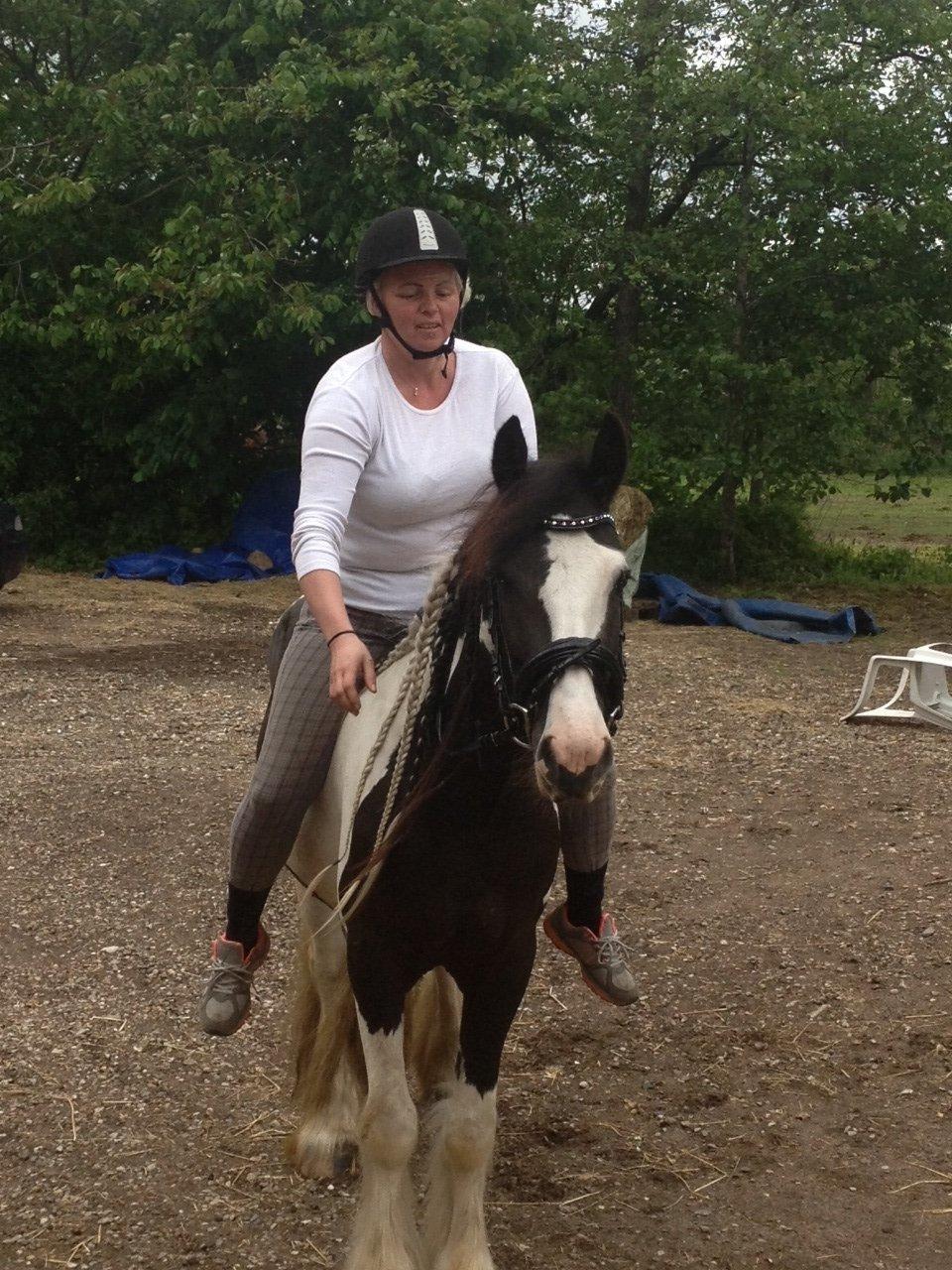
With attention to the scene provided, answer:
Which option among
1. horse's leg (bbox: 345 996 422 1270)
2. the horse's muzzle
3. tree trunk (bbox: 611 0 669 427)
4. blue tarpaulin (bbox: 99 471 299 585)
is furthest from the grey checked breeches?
blue tarpaulin (bbox: 99 471 299 585)

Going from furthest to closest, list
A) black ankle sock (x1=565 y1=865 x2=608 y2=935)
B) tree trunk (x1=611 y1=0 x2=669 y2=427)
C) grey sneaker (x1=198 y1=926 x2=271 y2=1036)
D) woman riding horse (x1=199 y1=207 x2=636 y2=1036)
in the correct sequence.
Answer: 1. tree trunk (x1=611 y1=0 x2=669 y2=427)
2. grey sneaker (x1=198 y1=926 x2=271 y2=1036)
3. black ankle sock (x1=565 y1=865 x2=608 y2=935)
4. woman riding horse (x1=199 y1=207 x2=636 y2=1036)

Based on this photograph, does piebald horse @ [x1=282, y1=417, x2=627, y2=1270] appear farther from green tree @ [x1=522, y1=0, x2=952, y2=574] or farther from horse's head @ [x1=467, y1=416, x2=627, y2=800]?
green tree @ [x1=522, y1=0, x2=952, y2=574]

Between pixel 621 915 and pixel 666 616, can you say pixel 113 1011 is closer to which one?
pixel 621 915

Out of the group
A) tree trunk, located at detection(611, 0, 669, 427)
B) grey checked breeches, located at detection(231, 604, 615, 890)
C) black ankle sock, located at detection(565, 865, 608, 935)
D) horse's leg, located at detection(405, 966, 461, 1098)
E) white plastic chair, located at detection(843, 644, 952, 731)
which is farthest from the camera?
tree trunk, located at detection(611, 0, 669, 427)

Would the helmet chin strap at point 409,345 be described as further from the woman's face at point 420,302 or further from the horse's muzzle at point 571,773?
the horse's muzzle at point 571,773

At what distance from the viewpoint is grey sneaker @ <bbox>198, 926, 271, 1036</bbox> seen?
3221mm

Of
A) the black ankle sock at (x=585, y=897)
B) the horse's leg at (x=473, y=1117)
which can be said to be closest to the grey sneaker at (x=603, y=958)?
the black ankle sock at (x=585, y=897)

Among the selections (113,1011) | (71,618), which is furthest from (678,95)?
(113,1011)

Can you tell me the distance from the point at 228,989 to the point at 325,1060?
309 mm

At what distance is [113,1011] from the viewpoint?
4168 millimetres

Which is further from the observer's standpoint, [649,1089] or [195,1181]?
[649,1089]

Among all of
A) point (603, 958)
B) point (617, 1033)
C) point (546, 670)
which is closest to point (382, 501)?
point (546, 670)

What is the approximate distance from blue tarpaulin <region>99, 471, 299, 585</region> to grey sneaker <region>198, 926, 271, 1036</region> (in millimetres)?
9471

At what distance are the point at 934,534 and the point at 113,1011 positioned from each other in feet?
44.5
